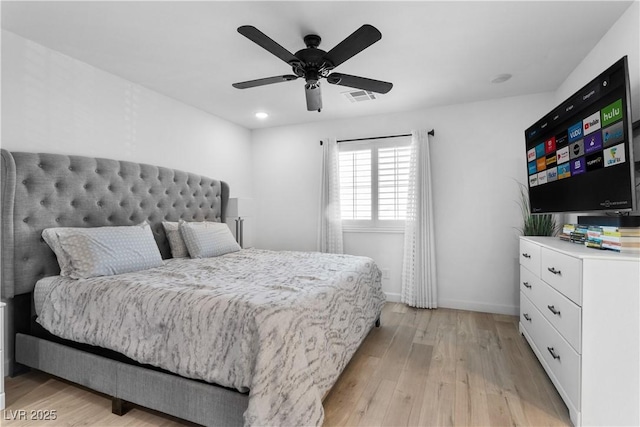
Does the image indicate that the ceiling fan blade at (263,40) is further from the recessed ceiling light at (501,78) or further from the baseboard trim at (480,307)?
the baseboard trim at (480,307)

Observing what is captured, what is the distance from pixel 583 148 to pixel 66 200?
148 inches

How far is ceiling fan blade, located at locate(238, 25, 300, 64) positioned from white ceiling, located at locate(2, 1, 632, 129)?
271mm

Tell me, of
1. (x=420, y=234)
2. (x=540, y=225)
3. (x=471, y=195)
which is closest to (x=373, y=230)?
(x=420, y=234)

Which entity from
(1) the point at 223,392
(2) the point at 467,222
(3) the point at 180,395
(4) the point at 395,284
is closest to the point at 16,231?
(3) the point at 180,395

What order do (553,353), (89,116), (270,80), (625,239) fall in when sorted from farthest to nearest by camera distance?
(89,116), (270,80), (553,353), (625,239)

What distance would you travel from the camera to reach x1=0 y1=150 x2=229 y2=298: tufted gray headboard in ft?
7.08

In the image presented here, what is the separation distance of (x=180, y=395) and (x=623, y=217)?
2579mm

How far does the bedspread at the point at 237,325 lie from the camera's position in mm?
1425

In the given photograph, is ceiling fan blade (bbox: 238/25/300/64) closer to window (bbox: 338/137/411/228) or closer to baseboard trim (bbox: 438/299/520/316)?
window (bbox: 338/137/411/228)

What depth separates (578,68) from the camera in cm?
277

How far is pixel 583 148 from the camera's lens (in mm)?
2129

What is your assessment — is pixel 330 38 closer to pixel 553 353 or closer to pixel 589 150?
pixel 589 150

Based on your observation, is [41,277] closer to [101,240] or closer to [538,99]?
[101,240]

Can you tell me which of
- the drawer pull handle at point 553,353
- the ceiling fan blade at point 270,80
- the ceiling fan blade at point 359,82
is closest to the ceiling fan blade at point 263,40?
the ceiling fan blade at point 270,80
